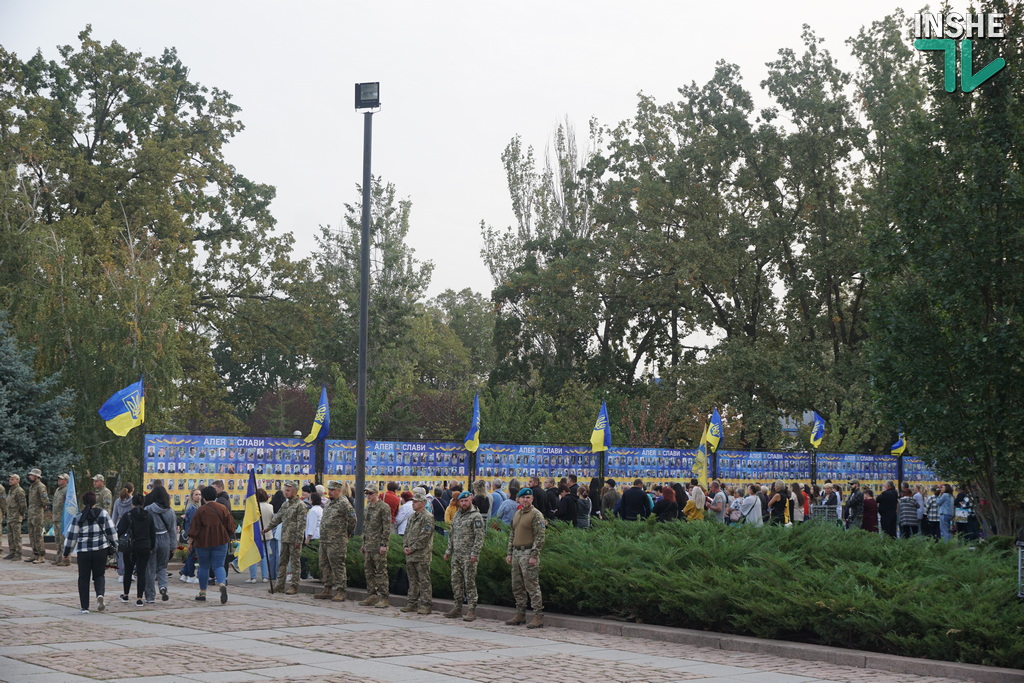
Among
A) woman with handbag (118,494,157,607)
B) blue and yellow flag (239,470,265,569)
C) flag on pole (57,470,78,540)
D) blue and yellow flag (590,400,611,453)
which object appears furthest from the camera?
blue and yellow flag (590,400,611,453)

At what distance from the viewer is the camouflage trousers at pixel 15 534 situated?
25.7 meters

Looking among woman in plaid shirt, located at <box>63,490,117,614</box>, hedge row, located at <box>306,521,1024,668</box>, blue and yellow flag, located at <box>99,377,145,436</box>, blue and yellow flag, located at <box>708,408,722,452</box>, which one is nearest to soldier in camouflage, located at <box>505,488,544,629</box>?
hedge row, located at <box>306,521,1024,668</box>

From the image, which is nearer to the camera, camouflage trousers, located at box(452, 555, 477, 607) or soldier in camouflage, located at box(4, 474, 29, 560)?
camouflage trousers, located at box(452, 555, 477, 607)

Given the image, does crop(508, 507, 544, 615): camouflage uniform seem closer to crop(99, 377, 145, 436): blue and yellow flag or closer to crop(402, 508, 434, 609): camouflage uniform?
crop(402, 508, 434, 609): camouflage uniform

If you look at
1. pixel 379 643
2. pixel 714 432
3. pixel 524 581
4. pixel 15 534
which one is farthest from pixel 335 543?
pixel 714 432

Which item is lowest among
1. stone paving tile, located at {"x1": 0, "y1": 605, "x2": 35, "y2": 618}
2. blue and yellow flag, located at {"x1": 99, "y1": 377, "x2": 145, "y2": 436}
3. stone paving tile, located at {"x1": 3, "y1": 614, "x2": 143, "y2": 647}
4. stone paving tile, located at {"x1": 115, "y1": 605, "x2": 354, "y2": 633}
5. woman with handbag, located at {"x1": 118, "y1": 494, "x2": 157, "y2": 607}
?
stone paving tile, located at {"x1": 115, "y1": 605, "x2": 354, "y2": 633}

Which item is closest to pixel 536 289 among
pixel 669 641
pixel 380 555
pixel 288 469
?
pixel 288 469

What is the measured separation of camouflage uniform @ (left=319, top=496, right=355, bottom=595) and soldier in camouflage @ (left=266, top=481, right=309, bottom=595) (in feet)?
2.03

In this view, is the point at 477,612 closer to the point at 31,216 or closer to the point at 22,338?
the point at 22,338

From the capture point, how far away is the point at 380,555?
57.8 feet

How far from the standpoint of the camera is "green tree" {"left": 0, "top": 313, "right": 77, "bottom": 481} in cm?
3203

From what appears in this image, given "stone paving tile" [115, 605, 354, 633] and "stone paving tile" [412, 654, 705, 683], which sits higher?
"stone paving tile" [412, 654, 705, 683]

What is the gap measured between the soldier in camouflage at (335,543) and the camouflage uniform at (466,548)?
8.96 feet

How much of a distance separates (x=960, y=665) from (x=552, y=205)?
41.2m
